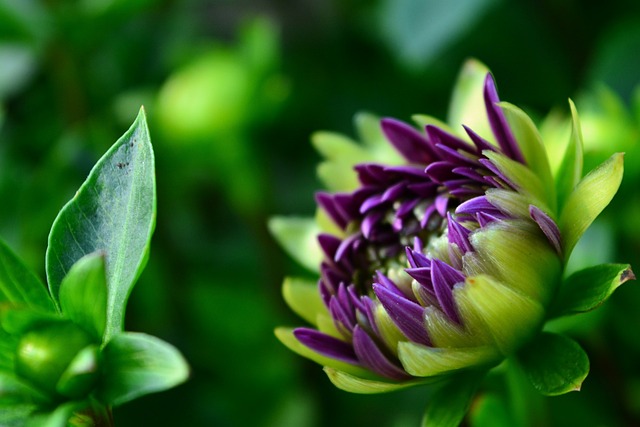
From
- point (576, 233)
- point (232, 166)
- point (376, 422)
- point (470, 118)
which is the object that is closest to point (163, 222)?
point (232, 166)

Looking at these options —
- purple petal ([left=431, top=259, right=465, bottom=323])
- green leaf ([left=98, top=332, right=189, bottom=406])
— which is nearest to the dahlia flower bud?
purple petal ([left=431, top=259, right=465, bottom=323])

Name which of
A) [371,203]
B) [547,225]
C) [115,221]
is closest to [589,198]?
[547,225]

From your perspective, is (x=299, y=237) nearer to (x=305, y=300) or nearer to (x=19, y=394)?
(x=305, y=300)

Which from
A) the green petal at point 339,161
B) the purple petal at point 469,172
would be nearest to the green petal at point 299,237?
the green petal at point 339,161

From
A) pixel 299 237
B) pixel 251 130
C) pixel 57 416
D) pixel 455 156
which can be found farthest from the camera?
pixel 251 130

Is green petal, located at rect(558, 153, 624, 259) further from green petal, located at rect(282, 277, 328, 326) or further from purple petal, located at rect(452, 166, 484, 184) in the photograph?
green petal, located at rect(282, 277, 328, 326)

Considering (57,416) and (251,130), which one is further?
(251,130)
